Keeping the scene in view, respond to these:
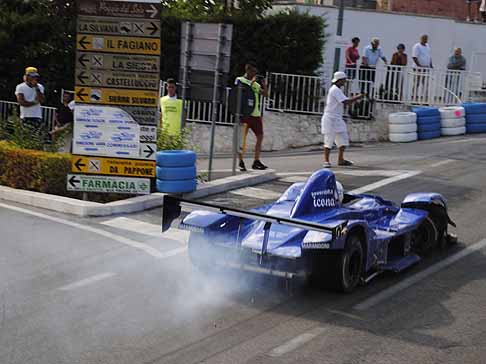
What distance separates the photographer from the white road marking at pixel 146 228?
11305 millimetres

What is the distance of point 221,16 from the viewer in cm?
2580

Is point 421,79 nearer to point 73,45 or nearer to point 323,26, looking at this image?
point 323,26

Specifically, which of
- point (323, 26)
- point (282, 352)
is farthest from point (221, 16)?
point (282, 352)

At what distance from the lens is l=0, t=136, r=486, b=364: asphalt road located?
7121 millimetres

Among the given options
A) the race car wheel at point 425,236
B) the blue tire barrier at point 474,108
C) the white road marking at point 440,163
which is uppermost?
the blue tire barrier at point 474,108

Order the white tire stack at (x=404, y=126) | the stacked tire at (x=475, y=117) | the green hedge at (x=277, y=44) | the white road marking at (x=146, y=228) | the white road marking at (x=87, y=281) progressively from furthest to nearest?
the green hedge at (x=277, y=44)
the stacked tire at (x=475, y=117)
the white tire stack at (x=404, y=126)
the white road marking at (x=146, y=228)
the white road marking at (x=87, y=281)

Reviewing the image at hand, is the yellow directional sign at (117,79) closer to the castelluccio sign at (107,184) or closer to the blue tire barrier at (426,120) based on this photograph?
the castelluccio sign at (107,184)

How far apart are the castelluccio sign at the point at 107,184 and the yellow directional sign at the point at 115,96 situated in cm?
112

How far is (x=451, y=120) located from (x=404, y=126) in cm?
150

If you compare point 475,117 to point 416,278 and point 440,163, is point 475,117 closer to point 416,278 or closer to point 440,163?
point 440,163

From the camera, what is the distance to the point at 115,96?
533 inches

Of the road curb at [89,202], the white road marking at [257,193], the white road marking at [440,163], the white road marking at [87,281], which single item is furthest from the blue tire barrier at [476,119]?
the white road marking at [87,281]

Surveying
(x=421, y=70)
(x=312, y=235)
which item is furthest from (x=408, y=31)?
(x=312, y=235)

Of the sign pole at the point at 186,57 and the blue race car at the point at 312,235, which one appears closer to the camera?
the blue race car at the point at 312,235
